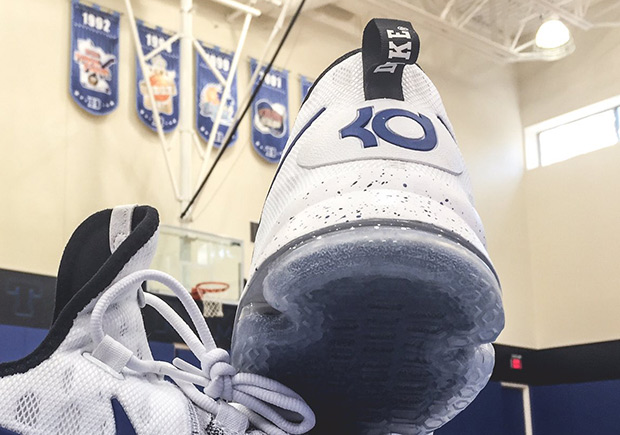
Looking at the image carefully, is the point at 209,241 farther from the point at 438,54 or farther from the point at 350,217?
the point at 350,217

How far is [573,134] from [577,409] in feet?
7.22

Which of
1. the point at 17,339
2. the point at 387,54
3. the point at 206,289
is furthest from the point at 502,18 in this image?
the point at 387,54

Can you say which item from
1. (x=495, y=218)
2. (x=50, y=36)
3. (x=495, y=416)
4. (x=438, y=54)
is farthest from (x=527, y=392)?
(x=50, y=36)

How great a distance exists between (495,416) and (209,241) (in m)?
2.65

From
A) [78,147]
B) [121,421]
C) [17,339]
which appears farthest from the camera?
[78,147]

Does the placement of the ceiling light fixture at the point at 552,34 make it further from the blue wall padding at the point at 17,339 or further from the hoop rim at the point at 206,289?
the blue wall padding at the point at 17,339

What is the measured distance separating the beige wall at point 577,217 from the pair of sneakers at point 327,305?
19.9 feet

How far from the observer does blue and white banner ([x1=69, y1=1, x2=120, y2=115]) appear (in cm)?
462

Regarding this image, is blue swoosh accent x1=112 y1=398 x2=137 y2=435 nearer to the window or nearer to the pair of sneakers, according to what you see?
the pair of sneakers

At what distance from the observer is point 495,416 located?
605 centimetres

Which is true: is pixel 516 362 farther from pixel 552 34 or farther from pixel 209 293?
pixel 209 293

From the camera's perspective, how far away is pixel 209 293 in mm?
4426

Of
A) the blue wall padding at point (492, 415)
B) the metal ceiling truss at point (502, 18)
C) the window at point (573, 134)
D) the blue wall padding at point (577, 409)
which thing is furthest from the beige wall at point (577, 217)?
the blue wall padding at point (492, 415)

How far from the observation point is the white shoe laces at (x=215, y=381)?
1.81 ft
